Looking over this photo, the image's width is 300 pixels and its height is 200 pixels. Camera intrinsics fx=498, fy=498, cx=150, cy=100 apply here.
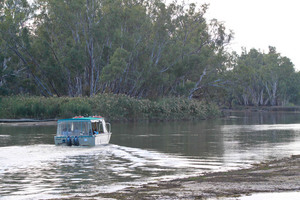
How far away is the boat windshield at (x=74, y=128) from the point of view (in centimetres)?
3398

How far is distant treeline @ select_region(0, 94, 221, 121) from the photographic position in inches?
2450

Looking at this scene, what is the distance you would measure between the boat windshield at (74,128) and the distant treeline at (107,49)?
3743 cm

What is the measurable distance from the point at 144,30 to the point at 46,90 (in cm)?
1888

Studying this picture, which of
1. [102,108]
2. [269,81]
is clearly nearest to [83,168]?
[102,108]

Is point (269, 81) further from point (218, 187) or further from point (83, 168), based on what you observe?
point (218, 187)

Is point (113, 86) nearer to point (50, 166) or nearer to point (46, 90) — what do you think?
point (46, 90)

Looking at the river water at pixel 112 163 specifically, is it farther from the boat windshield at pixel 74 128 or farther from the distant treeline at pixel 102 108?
the distant treeline at pixel 102 108

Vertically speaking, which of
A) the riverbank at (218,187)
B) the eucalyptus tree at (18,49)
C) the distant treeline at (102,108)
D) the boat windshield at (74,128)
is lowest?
the riverbank at (218,187)

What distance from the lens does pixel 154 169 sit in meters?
22.1

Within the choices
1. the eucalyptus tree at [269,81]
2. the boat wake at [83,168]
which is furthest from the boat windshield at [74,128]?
the eucalyptus tree at [269,81]

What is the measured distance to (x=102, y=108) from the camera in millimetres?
65812

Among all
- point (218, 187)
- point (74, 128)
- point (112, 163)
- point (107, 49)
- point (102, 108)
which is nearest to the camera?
point (218, 187)

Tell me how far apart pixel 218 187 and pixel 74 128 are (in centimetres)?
2069

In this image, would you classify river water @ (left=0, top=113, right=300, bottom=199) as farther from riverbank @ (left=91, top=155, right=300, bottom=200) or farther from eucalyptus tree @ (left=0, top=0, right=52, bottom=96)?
eucalyptus tree @ (left=0, top=0, right=52, bottom=96)
